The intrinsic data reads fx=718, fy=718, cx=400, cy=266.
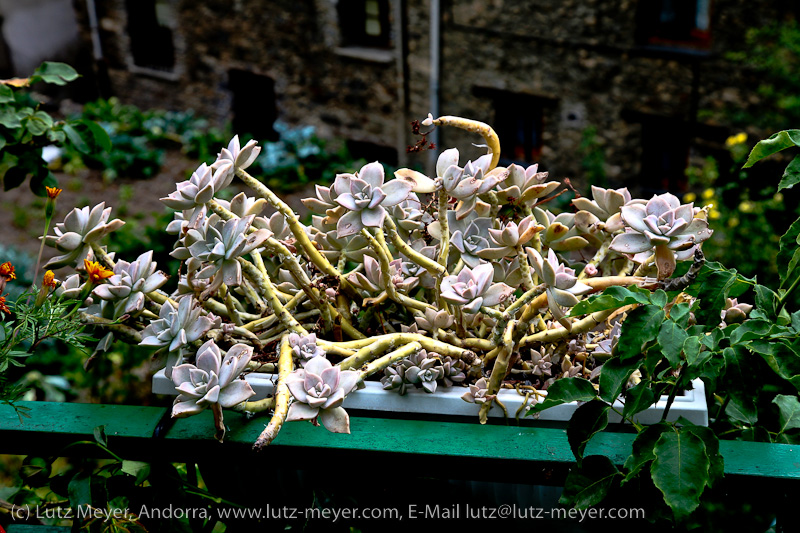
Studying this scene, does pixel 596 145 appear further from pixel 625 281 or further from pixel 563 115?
pixel 625 281

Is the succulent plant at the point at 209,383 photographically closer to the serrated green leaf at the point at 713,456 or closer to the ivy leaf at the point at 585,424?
the ivy leaf at the point at 585,424

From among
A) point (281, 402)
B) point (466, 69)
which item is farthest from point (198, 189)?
point (466, 69)

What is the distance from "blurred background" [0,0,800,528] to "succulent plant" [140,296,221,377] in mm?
3565

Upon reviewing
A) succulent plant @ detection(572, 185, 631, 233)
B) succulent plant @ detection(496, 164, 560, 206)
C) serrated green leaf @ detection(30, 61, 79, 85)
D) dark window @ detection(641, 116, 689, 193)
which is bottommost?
dark window @ detection(641, 116, 689, 193)

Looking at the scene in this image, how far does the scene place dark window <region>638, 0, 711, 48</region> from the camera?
4805mm

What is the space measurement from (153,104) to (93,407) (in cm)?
589

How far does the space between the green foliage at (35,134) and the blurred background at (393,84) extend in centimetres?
286

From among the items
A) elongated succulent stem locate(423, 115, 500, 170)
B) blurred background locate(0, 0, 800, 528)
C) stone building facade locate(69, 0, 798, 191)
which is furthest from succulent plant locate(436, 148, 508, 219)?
stone building facade locate(69, 0, 798, 191)

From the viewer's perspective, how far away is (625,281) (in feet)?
3.22

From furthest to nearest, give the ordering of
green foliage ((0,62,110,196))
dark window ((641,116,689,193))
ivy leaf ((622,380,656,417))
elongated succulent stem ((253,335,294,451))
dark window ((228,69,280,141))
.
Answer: dark window ((228,69,280,141)) → dark window ((641,116,689,193)) → green foliage ((0,62,110,196)) → ivy leaf ((622,380,656,417)) → elongated succulent stem ((253,335,294,451))

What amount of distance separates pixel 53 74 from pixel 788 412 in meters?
1.46

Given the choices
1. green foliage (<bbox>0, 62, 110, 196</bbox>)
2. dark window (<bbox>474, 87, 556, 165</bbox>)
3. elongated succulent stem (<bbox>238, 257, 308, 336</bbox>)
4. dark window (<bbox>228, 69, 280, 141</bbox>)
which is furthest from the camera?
dark window (<bbox>228, 69, 280, 141</bbox>)

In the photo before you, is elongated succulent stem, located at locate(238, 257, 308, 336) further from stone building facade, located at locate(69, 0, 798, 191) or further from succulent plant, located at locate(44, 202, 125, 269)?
stone building facade, located at locate(69, 0, 798, 191)

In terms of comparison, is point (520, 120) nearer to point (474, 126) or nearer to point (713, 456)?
point (474, 126)
